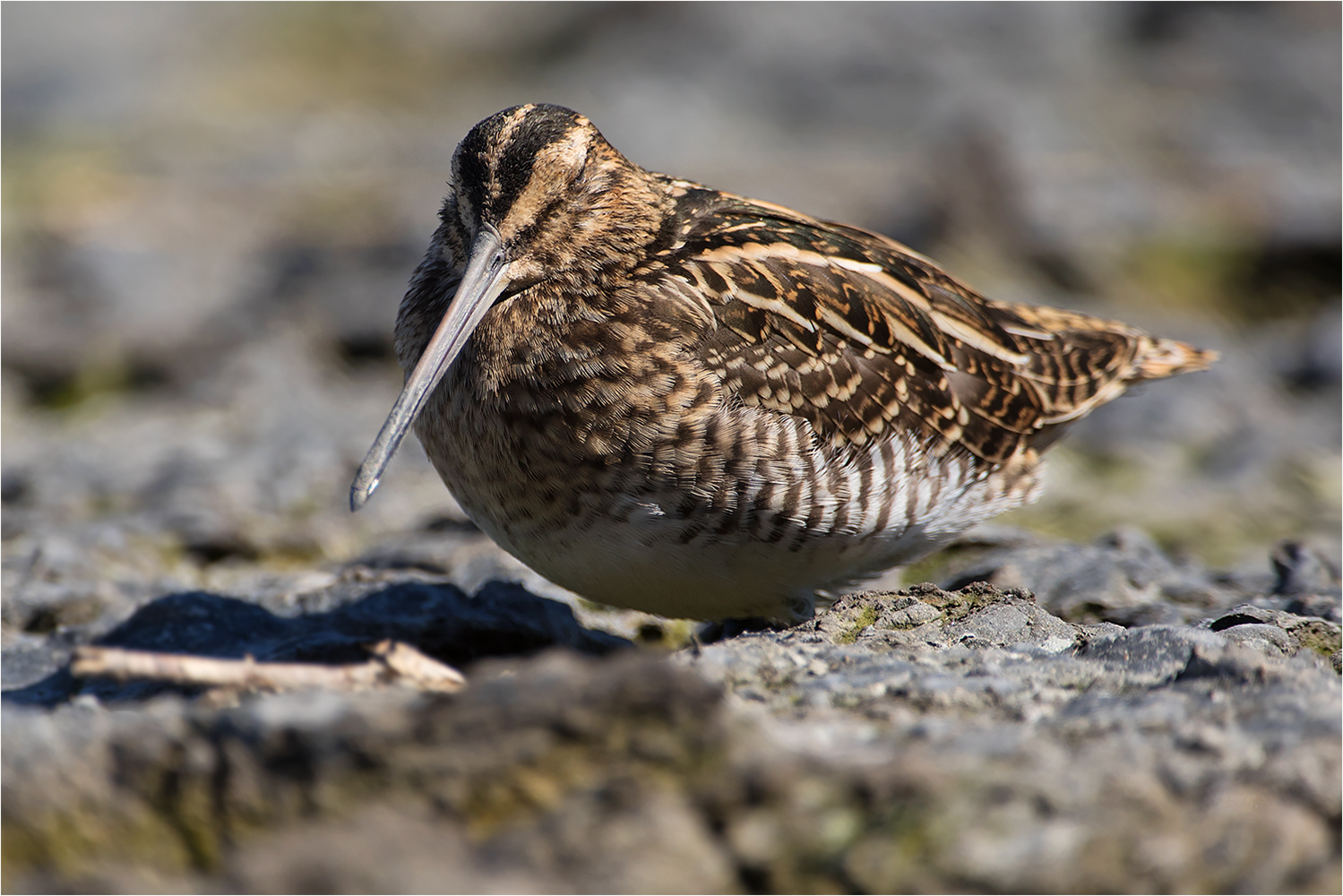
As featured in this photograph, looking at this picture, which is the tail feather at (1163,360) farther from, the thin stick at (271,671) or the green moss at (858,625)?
the thin stick at (271,671)

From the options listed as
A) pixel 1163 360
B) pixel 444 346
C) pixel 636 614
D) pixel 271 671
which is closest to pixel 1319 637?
pixel 1163 360

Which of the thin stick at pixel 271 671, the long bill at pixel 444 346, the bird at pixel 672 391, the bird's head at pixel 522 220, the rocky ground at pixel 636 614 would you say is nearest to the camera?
the rocky ground at pixel 636 614

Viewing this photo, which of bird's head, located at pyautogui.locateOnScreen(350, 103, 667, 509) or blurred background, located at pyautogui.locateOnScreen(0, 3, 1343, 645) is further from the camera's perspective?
blurred background, located at pyautogui.locateOnScreen(0, 3, 1343, 645)

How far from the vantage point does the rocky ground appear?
3.02m

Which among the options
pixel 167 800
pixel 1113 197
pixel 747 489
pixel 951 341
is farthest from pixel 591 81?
pixel 167 800

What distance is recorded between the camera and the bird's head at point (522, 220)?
197 inches

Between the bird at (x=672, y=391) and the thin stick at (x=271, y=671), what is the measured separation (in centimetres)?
83

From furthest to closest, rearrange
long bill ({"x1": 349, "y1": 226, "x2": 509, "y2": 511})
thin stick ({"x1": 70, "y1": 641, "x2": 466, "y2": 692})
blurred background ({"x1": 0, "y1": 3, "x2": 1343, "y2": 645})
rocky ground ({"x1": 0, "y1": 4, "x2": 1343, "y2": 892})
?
blurred background ({"x1": 0, "y1": 3, "x2": 1343, "y2": 645}) < long bill ({"x1": 349, "y1": 226, "x2": 509, "y2": 511}) < thin stick ({"x1": 70, "y1": 641, "x2": 466, "y2": 692}) < rocky ground ({"x1": 0, "y1": 4, "x2": 1343, "y2": 892})

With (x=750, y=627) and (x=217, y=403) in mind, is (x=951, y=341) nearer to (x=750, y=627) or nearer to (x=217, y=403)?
(x=750, y=627)

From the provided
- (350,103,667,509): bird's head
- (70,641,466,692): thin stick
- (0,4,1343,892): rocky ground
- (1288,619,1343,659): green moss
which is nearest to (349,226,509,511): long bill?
(350,103,667,509): bird's head

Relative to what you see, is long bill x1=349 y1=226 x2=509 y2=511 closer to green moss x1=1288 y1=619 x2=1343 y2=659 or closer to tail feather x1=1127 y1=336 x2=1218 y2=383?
green moss x1=1288 y1=619 x2=1343 y2=659

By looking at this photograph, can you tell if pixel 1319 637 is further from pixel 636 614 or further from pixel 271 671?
pixel 271 671

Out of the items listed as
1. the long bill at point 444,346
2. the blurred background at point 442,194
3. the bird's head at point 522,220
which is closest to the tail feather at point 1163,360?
the blurred background at point 442,194

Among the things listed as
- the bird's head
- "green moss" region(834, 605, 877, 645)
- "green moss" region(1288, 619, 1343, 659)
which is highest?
the bird's head
